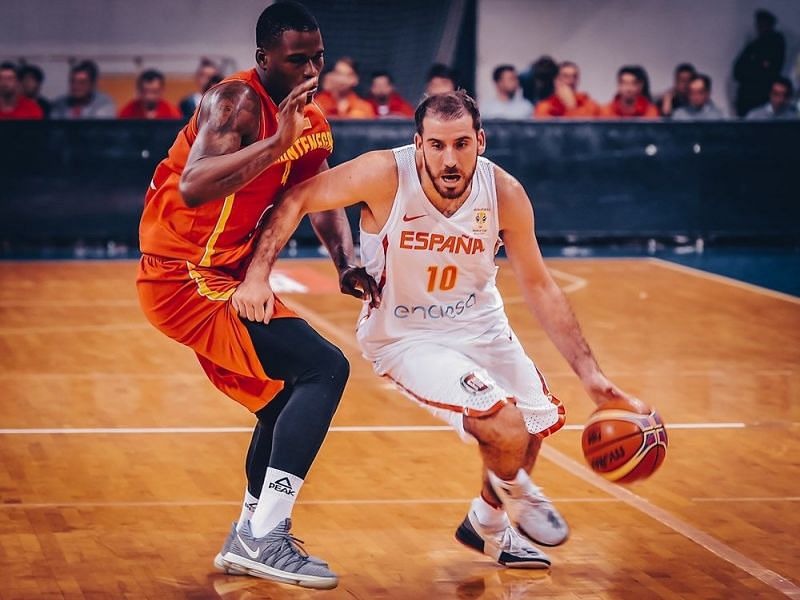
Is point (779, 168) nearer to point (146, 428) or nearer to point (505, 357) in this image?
point (146, 428)

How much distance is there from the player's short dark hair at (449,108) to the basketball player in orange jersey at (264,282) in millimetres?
411

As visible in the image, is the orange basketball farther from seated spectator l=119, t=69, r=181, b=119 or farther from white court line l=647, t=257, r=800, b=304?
seated spectator l=119, t=69, r=181, b=119

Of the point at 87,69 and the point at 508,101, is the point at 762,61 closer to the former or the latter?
the point at 508,101

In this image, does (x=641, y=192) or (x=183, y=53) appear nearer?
(x=641, y=192)

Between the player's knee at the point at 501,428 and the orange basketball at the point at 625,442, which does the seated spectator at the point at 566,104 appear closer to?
the orange basketball at the point at 625,442

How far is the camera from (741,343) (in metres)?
9.55

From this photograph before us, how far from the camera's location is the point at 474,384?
4816 millimetres

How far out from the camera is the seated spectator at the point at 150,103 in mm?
14242

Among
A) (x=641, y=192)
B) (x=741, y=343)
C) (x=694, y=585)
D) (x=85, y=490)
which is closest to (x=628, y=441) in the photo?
(x=694, y=585)

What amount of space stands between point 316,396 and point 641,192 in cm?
1025

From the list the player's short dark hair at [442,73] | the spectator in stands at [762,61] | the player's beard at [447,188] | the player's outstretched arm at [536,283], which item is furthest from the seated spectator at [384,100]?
the player's beard at [447,188]

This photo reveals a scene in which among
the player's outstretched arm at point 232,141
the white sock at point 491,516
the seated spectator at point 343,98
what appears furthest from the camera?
the seated spectator at point 343,98

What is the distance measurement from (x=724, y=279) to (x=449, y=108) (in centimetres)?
812

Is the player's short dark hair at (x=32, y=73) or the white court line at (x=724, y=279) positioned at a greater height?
the player's short dark hair at (x=32, y=73)
